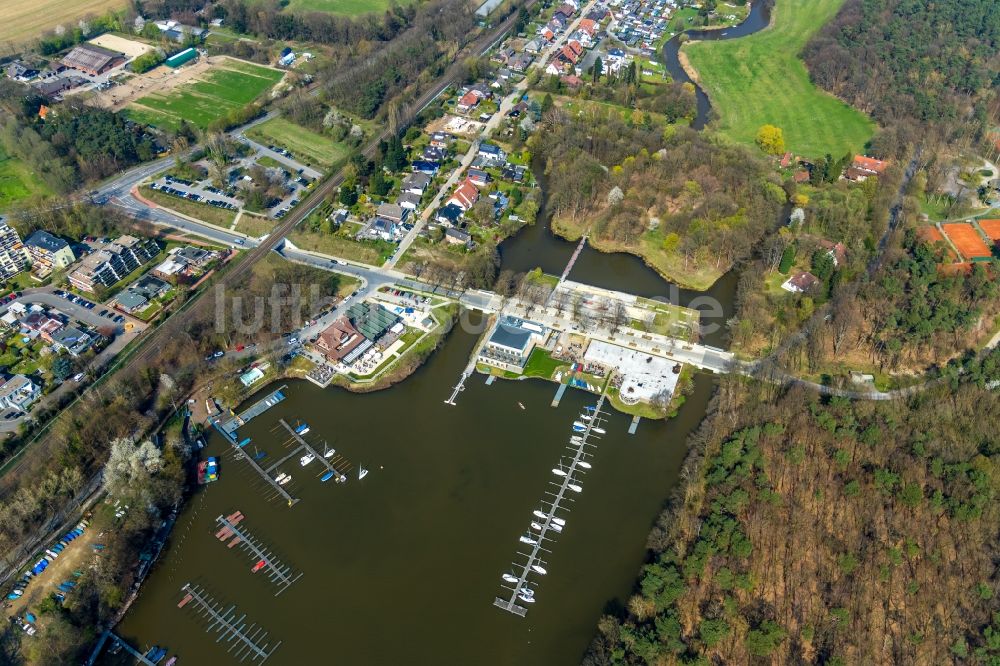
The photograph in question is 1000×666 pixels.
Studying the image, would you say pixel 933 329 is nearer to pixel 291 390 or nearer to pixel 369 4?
pixel 291 390

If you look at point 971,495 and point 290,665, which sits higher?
point 971,495

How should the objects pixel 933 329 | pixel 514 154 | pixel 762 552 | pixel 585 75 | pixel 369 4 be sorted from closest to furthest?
pixel 762 552 < pixel 933 329 < pixel 514 154 < pixel 585 75 < pixel 369 4

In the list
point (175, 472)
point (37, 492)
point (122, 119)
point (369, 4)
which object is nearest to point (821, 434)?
point (175, 472)

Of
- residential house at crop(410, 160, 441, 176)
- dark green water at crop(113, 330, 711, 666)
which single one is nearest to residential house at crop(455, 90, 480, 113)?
residential house at crop(410, 160, 441, 176)

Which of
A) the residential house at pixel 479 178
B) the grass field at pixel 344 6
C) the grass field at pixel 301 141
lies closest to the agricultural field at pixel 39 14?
the grass field at pixel 344 6

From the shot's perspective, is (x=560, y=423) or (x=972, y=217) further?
(x=972, y=217)

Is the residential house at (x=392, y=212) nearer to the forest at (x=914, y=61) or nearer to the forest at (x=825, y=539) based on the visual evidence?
the forest at (x=825, y=539)

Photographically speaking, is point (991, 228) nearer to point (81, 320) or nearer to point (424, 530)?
point (424, 530)

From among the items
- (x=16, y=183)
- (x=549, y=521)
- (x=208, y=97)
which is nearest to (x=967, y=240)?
(x=549, y=521)
